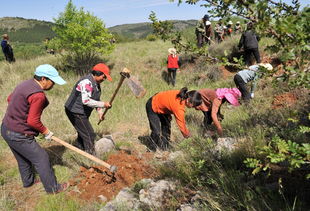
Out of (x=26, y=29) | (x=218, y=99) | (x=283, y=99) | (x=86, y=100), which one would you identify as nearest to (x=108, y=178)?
(x=86, y=100)

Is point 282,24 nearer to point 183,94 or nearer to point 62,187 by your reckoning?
point 183,94

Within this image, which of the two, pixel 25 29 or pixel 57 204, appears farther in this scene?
pixel 25 29

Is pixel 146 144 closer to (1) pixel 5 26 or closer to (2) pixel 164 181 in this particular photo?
(2) pixel 164 181

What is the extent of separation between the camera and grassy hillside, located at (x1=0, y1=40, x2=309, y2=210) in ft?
7.73

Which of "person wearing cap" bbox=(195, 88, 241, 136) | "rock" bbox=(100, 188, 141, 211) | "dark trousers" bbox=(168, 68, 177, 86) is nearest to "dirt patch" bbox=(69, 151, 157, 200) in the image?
"rock" bbox=(100, 188, 141, 211)

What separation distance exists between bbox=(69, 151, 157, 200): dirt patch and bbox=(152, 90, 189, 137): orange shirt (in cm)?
82

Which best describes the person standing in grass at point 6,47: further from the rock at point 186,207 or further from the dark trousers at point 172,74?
the rock at point 186,207

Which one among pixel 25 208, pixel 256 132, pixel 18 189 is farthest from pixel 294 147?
pixel 18 189

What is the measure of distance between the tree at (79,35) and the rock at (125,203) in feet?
34.6

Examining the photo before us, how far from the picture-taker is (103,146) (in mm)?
4812

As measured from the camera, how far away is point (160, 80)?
36.9ft

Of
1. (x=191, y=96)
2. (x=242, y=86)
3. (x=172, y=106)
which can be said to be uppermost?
(x=191, y=96)

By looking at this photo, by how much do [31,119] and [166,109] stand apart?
2060 mm

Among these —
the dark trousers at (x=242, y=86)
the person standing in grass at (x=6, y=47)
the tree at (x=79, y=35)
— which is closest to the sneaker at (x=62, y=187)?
the dark trousers at (x=242, y=86)
